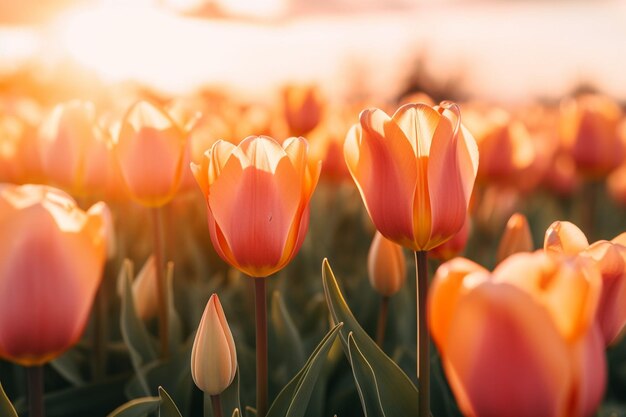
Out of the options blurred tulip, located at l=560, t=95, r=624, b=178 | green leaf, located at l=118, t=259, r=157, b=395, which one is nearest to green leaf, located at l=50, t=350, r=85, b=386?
green leaf, located at l=118, t=259, r=157, b=395

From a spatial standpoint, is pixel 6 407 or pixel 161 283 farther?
pixel 161 283

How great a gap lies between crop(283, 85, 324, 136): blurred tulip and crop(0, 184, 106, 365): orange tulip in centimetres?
239

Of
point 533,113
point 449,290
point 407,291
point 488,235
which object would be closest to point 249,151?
point 449,290

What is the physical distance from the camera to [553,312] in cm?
67

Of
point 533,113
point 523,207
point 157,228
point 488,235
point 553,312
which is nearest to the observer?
point 553,312

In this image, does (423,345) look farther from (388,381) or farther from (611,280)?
(611,280)

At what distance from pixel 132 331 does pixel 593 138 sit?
2.22 m

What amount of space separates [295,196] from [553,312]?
0.51 metres

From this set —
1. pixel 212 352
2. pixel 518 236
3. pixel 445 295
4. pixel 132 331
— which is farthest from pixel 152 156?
pixel 445 295

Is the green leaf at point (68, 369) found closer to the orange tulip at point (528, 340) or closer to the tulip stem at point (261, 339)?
the tulip stem at point (261, 339)

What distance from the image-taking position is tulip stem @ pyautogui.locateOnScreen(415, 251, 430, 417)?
41.6 inches

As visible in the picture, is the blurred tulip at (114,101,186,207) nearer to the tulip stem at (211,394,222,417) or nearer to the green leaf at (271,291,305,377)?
the green leaf at (271,291,305,377)

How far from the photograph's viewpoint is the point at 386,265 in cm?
155

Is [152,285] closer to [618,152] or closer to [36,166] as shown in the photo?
[36,166]
